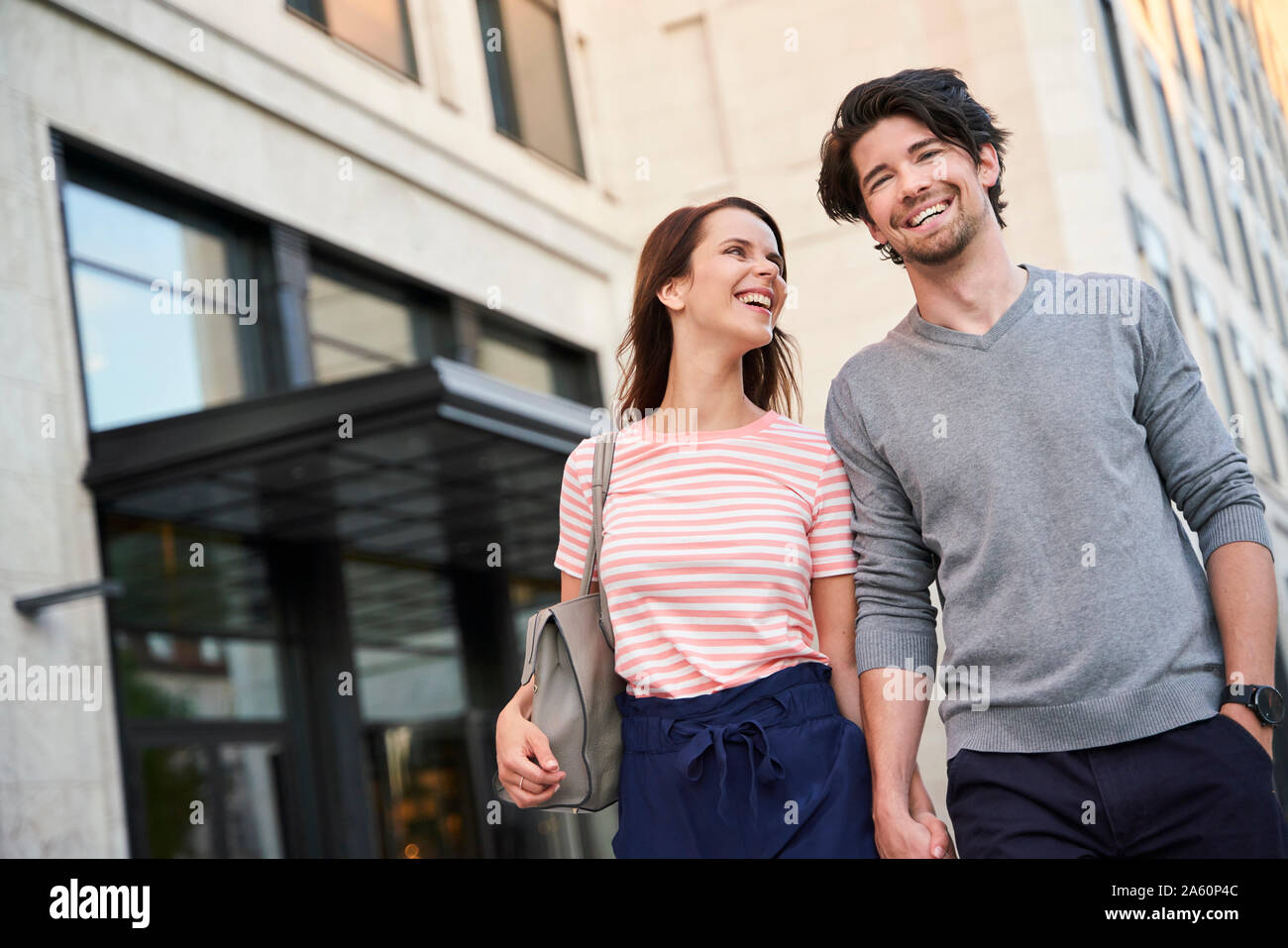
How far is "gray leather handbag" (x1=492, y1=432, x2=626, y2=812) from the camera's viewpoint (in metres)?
2.99

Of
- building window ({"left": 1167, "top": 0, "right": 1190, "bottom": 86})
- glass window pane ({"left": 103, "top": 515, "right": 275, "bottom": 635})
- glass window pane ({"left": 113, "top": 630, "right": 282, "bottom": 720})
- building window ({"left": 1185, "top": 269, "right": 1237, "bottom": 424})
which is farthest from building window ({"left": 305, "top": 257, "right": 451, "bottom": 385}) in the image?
building window ({"left": 1167, "top": 0, "right": 1190, "bottom": 86})

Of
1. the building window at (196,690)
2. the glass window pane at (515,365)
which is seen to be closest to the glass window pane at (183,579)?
the building window at (196,690)

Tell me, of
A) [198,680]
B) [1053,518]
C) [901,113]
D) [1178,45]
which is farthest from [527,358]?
[1178,45]

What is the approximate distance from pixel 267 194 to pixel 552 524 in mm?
3609

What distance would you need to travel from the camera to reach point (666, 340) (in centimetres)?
352

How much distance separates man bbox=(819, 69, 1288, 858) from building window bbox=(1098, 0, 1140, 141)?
15.7 m

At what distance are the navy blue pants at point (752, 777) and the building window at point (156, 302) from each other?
7449 millimetres

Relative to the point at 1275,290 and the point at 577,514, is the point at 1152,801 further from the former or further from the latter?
the point at 1275,290

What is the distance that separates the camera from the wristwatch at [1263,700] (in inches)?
101

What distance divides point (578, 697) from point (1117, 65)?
17010mm

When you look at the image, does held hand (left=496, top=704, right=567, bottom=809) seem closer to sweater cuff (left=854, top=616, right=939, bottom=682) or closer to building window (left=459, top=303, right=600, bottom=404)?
sweater cuff (left=854, top=616, right=939, bottom=682)

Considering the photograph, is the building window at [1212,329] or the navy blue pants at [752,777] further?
the building window at [1212,329]

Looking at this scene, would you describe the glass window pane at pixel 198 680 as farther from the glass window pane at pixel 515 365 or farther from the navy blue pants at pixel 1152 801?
the navy blue pants at pixel 1152 801

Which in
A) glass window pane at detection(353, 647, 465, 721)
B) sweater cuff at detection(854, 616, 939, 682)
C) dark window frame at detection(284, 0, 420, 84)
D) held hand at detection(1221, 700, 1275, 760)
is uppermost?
dark window frame at detection(284, 0, 420, 84)
